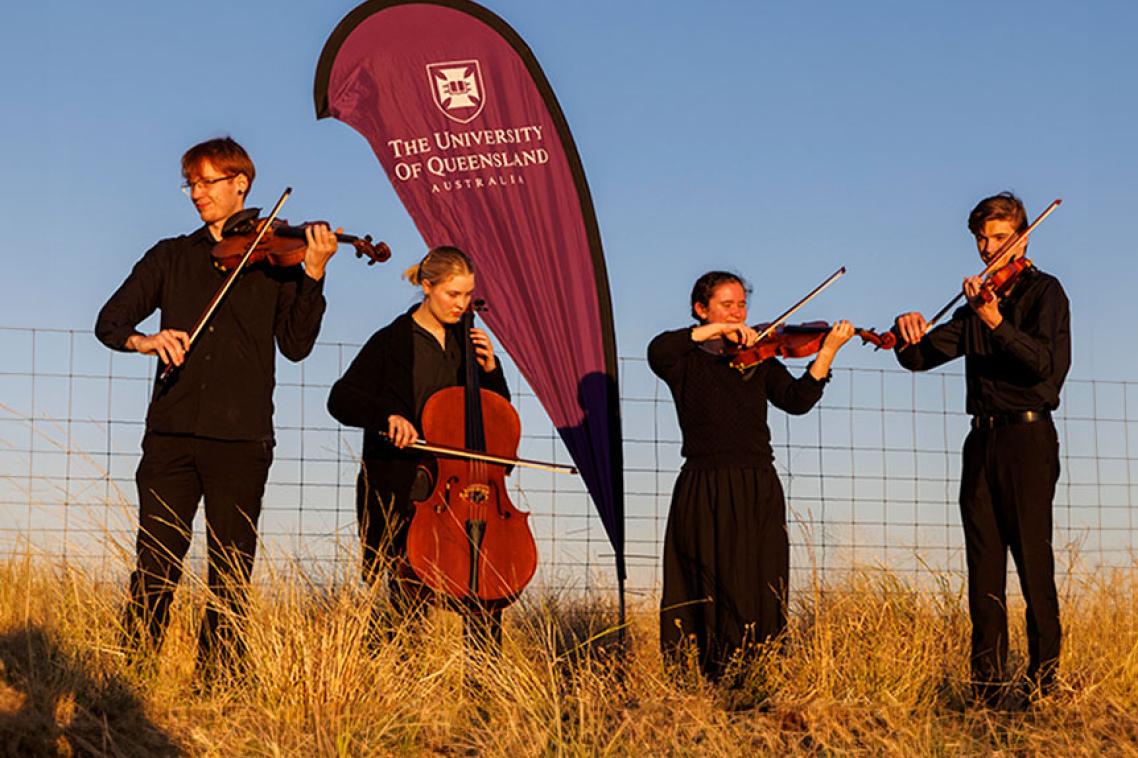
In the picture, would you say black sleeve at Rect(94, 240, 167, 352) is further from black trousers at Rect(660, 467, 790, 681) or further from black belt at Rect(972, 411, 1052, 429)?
black belt at Rect(972, 411, 1052, 429)

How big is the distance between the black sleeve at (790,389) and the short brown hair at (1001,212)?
0.76 meters

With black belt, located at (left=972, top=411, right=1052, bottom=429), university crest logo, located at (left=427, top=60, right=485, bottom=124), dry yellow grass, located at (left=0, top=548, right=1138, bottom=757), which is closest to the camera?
dry yellow grass, located at (left=0, top=548, right=1138, bottom=757)

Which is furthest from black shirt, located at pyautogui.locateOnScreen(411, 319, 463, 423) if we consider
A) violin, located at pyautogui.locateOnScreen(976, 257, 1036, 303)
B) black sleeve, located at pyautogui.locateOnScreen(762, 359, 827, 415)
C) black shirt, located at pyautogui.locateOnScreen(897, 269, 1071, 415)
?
violin, located at pyautogui.locateOnScreen(976, 257, 1036, 303)

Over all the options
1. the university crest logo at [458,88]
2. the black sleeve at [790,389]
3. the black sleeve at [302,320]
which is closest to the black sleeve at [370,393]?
the black sleeve at [302,320]

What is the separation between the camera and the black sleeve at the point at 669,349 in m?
5.39

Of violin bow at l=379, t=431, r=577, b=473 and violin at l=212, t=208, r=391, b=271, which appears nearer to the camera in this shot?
violin at l=212, t=208, r=391, b=271

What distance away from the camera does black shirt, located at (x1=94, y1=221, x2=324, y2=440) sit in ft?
14.8

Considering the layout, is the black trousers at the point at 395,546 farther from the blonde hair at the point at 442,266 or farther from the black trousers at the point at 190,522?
the blonde hair at the point at 442,266

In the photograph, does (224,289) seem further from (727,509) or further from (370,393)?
(727,509)

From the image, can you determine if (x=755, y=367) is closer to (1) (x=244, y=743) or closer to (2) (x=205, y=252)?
(2) (x=205, y=252)

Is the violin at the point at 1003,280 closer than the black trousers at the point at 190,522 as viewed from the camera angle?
No

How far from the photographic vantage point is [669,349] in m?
5.42

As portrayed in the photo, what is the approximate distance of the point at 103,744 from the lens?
389cm

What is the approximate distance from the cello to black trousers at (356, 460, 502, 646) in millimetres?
56
